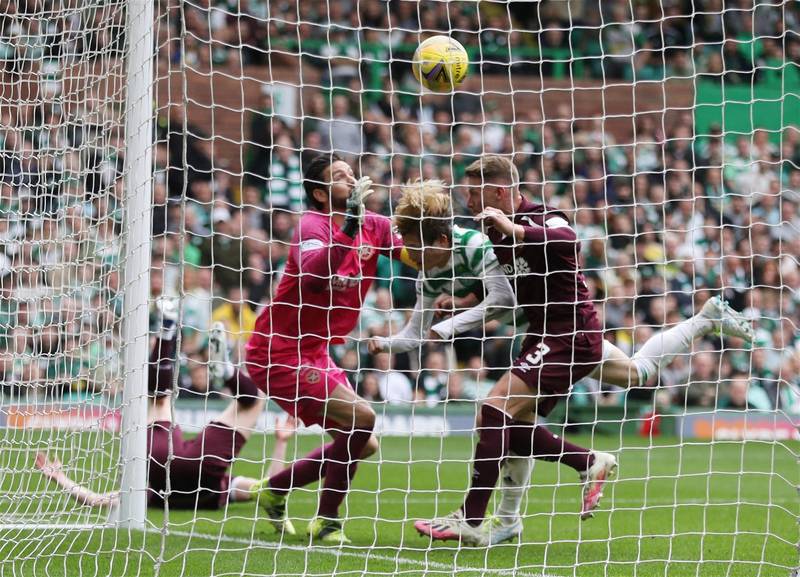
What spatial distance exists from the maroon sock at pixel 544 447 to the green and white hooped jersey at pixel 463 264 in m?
0.82

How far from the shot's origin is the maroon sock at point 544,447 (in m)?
6.14

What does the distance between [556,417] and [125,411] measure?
878cm

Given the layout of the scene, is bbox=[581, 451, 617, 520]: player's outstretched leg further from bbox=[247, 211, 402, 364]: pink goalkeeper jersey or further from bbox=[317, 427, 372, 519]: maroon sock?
bbox=[247, 211, 402, 364]: pink goalkeeper jersey

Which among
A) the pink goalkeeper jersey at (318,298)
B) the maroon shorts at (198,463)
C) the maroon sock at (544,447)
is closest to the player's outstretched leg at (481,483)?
the maroon sock at (544,447)

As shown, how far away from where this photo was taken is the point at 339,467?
6363 millimetres

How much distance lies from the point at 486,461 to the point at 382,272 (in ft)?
24.1

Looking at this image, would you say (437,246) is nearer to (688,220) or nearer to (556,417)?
(556,417)

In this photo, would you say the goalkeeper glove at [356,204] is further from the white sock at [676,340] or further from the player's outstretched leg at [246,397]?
the white sock at [676,340]

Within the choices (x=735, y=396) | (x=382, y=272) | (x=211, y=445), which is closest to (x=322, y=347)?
(x=211, y=445)

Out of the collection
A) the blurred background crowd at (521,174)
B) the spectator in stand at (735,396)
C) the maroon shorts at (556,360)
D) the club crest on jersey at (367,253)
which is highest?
the club crest on jersey at (367,253)

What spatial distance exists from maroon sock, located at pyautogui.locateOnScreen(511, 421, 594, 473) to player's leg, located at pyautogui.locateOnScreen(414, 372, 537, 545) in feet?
0.25

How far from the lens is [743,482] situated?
1022cm

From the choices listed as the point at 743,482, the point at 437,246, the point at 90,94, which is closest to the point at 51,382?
the point at 90,94

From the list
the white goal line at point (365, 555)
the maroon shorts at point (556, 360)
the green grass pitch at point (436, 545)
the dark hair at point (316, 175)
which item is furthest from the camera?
the dark hair at point (316, 175)
